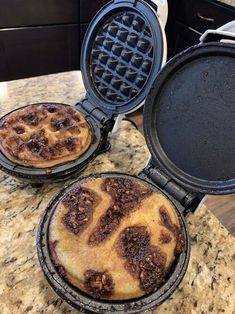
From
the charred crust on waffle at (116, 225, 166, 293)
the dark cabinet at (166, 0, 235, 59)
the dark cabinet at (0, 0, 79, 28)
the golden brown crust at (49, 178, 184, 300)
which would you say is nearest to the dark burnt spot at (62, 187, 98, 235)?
the golden brown crust at (49, 178, 184, 300)

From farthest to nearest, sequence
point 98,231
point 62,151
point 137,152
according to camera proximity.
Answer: point 137,152, point 62,151, point 98,231

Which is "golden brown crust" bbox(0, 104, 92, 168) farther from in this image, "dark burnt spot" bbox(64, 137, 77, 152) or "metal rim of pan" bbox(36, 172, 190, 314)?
"metal rim of pan" bbox(36, 172, 190, 314)

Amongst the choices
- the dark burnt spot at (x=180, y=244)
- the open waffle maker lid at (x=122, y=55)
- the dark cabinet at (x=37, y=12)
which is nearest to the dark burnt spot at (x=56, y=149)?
the open waffle maker lid at (x=122, y=55)

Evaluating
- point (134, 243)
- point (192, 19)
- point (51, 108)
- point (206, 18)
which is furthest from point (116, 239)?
point (192, 19)

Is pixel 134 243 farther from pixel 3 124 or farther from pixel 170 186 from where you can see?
pixel 3 124

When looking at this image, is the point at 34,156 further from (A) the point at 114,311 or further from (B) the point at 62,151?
(A) the point at 114,311

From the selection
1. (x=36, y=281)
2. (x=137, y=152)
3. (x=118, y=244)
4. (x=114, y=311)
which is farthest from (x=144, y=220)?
(x=137, y=152)
